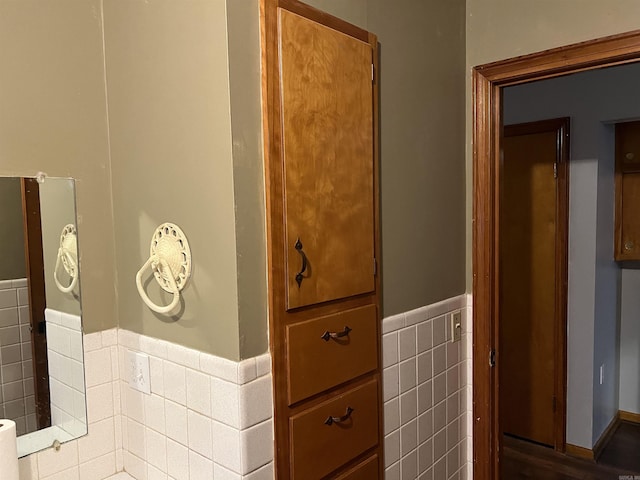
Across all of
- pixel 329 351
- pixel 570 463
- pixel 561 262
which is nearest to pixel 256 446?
pixel 329 351

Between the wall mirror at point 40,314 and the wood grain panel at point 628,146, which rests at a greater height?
the wood grain panel at point 628,146

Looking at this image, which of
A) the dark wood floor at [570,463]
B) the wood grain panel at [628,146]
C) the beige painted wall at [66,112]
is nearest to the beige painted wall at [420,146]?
the beige painted wall at [66,112]

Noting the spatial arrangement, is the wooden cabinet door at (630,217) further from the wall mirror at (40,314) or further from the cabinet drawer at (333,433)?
the wall mirror at (40,314)

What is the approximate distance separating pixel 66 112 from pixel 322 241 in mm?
783

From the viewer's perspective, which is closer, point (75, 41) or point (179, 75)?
point (179, 75)

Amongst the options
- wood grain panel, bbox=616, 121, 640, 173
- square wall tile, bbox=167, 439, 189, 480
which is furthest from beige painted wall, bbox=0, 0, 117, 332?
wood grain panel, bbox=616, 121, 640, 173

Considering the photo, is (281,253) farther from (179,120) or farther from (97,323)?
(97,323)

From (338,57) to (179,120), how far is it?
1.47 feet

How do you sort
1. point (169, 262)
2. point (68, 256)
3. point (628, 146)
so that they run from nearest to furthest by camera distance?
point (169, 262) → point (68, 256) → point (628, 146)

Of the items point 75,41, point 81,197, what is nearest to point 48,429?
point 81,197

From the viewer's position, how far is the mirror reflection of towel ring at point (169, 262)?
1216mm

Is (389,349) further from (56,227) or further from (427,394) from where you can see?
(56,227)

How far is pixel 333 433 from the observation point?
4.34ft

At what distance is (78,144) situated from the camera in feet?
4.44
